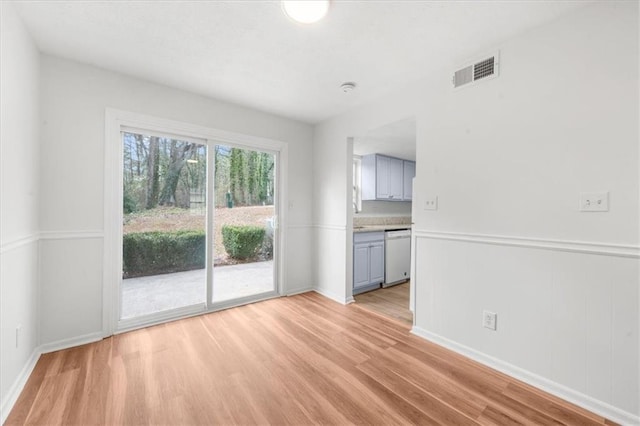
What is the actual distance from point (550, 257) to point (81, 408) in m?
3.13

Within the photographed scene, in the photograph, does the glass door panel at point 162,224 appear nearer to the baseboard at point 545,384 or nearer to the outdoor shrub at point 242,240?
the outdoor shrub at point 242,240

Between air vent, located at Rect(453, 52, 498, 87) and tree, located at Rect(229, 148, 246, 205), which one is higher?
air vent, located at Rect(453, 52, 498, 87)

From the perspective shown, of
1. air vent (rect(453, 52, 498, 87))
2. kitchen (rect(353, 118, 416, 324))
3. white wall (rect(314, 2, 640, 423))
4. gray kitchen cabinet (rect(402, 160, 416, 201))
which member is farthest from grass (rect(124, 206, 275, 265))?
gray kitchen cabinet (rect(402, 160, 416, 201))

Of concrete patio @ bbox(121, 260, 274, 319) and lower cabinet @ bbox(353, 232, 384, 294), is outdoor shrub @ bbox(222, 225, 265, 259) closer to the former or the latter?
concrete patio @ bbox(121, 260, 274, 319)

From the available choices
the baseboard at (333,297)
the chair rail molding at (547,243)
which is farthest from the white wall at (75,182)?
the chair rail molding at (547,243)

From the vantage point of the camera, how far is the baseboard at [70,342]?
7.25 feet

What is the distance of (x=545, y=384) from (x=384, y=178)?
3633mm

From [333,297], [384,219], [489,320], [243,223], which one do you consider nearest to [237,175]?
[243,223]

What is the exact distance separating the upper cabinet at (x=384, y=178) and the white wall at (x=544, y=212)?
2223 mm

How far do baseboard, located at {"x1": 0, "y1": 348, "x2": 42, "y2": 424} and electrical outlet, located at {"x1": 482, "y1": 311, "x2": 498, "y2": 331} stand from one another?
124 inches

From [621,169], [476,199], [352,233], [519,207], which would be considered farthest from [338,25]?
[352,233]

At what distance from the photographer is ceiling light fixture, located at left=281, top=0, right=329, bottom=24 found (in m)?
1.62

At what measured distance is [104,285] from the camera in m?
2.48

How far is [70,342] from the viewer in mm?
2311
